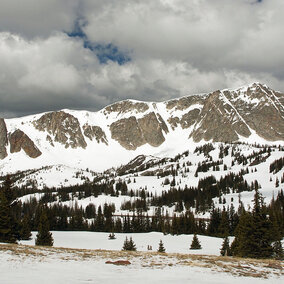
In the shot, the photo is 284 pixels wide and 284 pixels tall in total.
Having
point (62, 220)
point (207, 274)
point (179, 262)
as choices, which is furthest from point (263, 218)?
point (62, 220)

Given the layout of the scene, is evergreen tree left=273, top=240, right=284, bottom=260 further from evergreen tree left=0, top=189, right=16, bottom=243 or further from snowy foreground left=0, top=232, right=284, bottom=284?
evergreen tree left=0, top=189, right=16, bottom=243

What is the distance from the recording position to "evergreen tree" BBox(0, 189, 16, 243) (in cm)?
5038

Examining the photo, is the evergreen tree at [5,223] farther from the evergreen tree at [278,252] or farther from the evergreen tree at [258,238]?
the evergreen tree at [278,252]

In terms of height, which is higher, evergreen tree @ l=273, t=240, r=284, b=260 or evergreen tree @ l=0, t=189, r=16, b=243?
evergreen tree @ l=0, t=189, r=16, b=243

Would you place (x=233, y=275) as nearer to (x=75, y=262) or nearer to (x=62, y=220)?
(x=75, y=262)

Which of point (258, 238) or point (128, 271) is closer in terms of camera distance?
point (128, 271)

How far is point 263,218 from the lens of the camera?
47.3m

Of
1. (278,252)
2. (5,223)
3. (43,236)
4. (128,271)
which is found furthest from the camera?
(43,236)

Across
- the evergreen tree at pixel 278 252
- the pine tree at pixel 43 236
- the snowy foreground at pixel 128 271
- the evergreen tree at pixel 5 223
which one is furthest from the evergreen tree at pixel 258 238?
the pine tree at pixel 43 236

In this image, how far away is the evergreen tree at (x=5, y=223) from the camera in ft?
165

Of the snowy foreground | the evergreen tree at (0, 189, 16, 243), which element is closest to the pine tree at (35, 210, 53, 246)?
the evergreen tree at (0, 189, 16, 243)

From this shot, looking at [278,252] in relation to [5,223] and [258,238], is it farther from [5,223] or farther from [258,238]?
[5,223]

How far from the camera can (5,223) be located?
2013 inches

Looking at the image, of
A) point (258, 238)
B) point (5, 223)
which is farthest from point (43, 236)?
point (258, 238)
